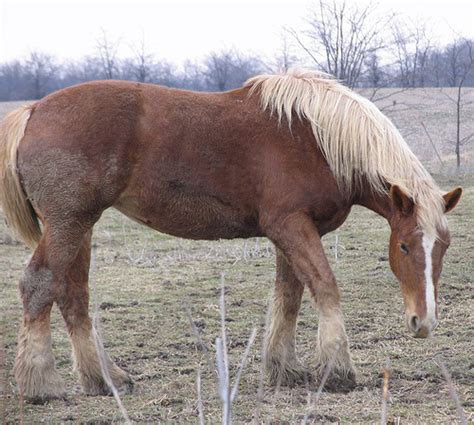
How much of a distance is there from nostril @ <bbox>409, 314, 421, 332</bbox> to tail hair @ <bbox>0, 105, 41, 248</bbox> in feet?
7.02

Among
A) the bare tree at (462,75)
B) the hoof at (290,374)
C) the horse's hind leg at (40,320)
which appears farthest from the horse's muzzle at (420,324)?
the bare tree at (462,75)

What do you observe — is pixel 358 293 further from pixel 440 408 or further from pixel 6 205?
pixel 6 205

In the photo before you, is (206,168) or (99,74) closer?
(206,168)

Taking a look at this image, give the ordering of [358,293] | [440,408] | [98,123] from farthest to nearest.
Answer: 1. [358,293]
2. [98,123]
3. [440,408]

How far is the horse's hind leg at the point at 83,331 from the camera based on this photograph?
4020mm

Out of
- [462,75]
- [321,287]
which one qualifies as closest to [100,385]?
[321,287]

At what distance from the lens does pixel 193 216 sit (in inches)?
161

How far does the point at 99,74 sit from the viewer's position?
4469 centimetres

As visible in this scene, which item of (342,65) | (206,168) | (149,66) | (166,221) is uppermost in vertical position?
(149,66)

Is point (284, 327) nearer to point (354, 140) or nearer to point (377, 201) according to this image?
point (377, 201)

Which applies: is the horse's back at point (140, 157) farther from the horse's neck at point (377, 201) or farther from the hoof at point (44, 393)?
the hoof at point (44, 393)

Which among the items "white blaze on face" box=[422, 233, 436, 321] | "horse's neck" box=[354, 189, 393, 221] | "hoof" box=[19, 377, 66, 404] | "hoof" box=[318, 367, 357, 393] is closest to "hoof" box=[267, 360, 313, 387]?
"hoof" box=[318, 367, 357, 393]

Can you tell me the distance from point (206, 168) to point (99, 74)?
1667 inches

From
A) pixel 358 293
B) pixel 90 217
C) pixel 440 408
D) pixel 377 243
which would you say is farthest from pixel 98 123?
pixel 377 243
